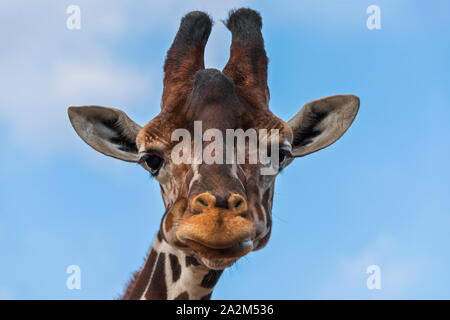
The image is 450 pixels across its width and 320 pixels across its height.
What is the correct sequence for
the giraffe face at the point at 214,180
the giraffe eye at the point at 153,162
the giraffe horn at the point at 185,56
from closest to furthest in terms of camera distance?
the giraffe face at the point at 214,180 < the giraffe eye at the point at 153,162 < the giraffe horn at the point at 185,56

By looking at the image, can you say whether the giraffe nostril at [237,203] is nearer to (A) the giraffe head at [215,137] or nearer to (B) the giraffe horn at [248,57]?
(A) the giraffe head at [215,137]

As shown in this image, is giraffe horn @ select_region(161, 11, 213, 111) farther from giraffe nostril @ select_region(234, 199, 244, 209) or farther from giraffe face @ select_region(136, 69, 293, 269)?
giraffe nostril @ select_region(234, 199, 244, 209)

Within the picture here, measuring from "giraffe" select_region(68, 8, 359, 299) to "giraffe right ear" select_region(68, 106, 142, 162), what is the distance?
0.01 meters

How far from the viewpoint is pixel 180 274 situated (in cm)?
749

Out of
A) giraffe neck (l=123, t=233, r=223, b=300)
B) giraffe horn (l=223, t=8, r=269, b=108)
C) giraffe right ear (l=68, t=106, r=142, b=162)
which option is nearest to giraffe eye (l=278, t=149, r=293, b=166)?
giraffe horn (l=223, t=8, r=269, b=108)

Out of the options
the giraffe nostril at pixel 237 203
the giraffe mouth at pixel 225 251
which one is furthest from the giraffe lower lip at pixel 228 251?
the giraffe nostril at pixel 237 203

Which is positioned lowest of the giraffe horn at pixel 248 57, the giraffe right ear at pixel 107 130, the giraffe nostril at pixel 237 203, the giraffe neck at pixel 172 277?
the giraffe neck at pixel 172 277

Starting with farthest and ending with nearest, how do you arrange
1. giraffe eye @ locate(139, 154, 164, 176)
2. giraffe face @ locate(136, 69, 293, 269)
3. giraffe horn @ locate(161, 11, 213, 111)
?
giraffe horn @ locate(161, 11, 213, 111) → giraffe eye @ locate(139, 154, 164, 176) → giraffe face @ locate(136, 69, 293, 269)

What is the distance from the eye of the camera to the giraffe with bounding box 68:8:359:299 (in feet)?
19.3

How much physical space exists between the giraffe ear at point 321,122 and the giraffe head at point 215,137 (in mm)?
14

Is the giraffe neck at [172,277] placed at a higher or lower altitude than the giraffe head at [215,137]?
lower

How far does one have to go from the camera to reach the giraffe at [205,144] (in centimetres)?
588

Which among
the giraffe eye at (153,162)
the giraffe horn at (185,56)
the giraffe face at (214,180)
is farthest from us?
the giraffe horn at (185,56)
